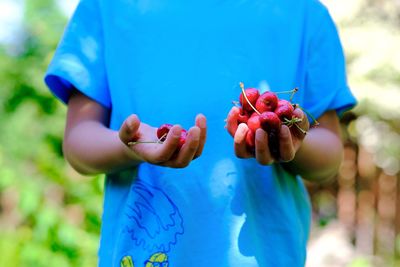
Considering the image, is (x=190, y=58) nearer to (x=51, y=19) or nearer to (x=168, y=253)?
(x=168, y=253)

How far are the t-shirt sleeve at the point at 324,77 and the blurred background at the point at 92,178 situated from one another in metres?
2.56

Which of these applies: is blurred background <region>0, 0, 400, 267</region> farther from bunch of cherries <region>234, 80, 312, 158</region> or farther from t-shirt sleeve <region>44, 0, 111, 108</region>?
bunch of cherries <region>234, 80, 312, 158</region>

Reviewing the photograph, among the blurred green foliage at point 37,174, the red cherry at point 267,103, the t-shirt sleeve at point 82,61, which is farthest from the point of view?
the blurred green foliage at point 37,174

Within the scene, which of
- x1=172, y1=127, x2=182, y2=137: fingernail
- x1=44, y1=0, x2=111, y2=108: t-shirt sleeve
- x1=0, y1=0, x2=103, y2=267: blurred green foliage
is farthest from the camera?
x1=0, y1=0, x2=103, y2=267: blurred green foliage

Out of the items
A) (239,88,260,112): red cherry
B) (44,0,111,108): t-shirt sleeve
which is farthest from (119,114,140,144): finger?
(44,0,111,108): t-shirt sleeve

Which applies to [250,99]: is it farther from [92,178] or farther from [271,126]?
[92,178]

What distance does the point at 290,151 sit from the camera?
1348 millimetres

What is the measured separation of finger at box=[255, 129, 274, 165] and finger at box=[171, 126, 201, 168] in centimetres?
11

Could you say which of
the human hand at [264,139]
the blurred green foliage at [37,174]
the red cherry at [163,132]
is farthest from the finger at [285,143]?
the blurred green foliage at [37,174]

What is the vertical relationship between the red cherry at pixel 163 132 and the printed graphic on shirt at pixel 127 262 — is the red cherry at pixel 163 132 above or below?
above

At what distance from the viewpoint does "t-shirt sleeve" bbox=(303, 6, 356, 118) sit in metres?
1.74

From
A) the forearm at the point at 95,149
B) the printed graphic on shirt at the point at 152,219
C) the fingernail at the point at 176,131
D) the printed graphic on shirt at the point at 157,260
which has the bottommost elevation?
the printed graphic on shirt at the point at 157,260

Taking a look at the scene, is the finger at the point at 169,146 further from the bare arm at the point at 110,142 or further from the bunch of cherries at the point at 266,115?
the bunch of cherries at the point at 266,115

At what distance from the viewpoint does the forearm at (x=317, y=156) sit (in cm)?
163
